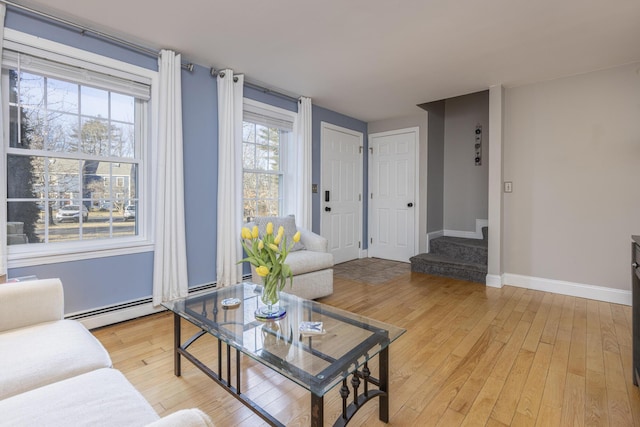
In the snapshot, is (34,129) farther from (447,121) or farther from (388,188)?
(447,121)

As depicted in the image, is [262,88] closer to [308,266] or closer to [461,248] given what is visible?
[308,266]

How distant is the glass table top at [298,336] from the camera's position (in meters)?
1.18

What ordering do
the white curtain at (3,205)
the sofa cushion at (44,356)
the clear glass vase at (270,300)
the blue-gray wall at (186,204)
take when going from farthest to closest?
the blue-gray wall at (186,204) → the white curtain at (3,205) → the clear glass vase at (270,300) → the sofa cushion at (44,356)

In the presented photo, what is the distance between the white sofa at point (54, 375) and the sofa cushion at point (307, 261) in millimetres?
1696

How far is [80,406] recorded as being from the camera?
0.88m

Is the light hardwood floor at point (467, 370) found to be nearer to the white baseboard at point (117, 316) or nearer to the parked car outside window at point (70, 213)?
the white baseboard at point (117, 316)

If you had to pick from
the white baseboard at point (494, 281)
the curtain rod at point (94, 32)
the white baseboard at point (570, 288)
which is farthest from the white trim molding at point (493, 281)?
the curtain rod at point (94, 32)

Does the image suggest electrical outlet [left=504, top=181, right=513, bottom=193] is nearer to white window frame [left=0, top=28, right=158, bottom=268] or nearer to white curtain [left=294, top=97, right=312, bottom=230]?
white curtain [left=294, top=97, right=312, bottom=230]

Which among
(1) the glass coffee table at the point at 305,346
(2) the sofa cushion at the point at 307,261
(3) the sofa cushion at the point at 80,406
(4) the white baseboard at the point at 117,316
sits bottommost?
(4) the white baseboard at the point at 117,316

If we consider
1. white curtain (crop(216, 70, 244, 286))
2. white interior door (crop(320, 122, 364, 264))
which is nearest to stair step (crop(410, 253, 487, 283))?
white interior door (crop(320, 122, 364, 264))

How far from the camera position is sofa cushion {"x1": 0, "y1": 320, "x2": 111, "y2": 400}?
105 centimetres

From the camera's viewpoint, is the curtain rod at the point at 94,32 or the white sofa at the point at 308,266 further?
the white sofa at the point at 308,266

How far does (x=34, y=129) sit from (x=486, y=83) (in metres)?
4.28

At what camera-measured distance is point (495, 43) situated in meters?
2.61
